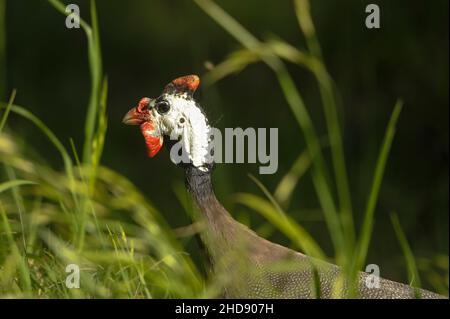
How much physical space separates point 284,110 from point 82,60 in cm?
95

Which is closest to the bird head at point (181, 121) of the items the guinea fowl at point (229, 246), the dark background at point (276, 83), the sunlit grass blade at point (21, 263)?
the guinea fowl at point (229, 246)

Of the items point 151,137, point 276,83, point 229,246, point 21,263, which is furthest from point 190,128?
point 276,83

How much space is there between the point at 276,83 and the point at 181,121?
2338 mm

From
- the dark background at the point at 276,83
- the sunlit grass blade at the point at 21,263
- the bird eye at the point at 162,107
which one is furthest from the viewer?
the dark background at the point at 276,83

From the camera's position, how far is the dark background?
4875mm

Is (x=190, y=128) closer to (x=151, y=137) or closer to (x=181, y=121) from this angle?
(x=181, y=121)

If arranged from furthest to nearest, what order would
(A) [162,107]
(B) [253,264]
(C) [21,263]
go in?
1. (A) [162,107]
2. (B) [253,264]
3. (C) [21,263]

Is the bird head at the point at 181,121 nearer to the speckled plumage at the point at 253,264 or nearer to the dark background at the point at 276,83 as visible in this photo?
the speckled plumage at the point at 253,264

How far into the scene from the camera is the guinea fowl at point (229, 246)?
2684mm

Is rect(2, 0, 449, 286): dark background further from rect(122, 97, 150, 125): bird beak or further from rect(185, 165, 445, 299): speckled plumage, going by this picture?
rect(185, 165, 445, 299): speckled plumage

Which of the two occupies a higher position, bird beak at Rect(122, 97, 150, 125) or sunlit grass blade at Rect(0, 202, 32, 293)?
bird beak at Rect(122, 97, 150, 125)

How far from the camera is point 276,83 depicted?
5.07 m

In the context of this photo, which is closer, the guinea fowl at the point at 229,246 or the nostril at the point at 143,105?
the guinea fowl at the point at 229,246

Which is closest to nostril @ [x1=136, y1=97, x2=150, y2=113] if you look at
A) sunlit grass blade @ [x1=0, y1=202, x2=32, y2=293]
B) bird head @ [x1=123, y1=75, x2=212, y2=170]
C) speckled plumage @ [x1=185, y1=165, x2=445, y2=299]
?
bird head @ [x1=123, y1=75, x2=212, y2=170]
